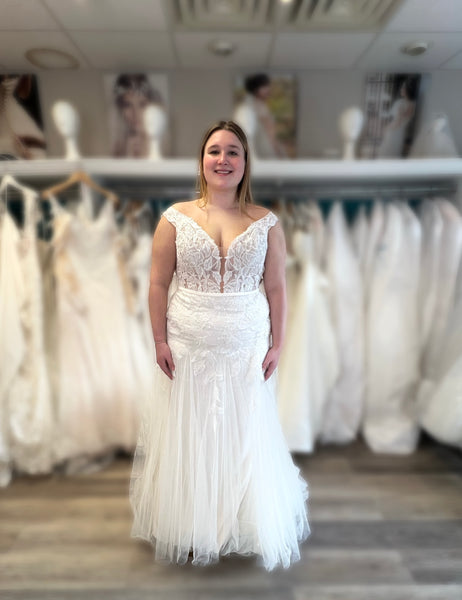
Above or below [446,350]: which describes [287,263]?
above

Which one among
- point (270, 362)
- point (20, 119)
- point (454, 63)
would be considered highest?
point (454, 63)

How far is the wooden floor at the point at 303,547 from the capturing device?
3.09 feet

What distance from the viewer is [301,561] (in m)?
1.02

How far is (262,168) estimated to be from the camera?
1.29 m

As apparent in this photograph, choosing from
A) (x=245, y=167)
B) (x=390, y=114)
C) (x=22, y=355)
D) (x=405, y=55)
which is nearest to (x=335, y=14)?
(x=405, y=55)

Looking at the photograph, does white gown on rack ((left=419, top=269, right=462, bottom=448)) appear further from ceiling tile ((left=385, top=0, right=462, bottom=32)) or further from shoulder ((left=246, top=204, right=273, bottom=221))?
shoulder ((left=246, top=204, right=273, bottom=221))

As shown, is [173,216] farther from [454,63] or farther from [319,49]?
[454,63]

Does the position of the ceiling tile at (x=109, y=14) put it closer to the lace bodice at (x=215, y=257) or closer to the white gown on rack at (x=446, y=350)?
the lace bodice at (x=215, y=257)

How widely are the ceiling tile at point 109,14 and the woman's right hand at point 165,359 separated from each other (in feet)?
3.10

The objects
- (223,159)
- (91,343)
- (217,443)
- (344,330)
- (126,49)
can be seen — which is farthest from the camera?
(344,330)

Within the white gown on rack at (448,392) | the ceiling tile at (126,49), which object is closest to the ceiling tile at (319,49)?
the ceiling tile at (126,49)

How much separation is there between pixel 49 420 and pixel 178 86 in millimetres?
1274

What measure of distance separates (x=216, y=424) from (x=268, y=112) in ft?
3.56

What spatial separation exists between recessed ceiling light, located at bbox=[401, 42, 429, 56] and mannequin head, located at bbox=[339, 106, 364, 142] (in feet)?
0.66
